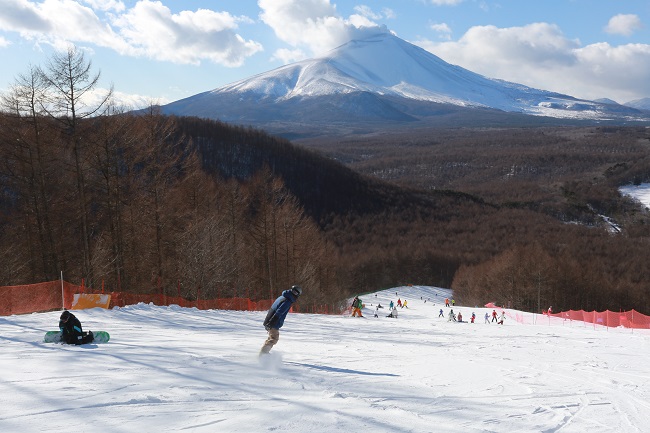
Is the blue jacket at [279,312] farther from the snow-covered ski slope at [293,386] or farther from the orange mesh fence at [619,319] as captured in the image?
the orange mesh fence at [619,319]

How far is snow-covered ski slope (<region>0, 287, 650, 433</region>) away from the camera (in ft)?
22.7

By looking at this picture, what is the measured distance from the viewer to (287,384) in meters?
8.95

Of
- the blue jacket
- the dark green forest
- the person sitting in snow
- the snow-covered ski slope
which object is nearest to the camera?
the snow-covered ski slope

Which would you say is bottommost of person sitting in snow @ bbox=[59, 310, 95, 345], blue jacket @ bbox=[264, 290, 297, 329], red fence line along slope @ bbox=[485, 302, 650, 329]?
red fence line along slope @ bbox=[485, 302, 650, 329]

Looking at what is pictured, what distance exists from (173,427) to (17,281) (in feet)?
81.8

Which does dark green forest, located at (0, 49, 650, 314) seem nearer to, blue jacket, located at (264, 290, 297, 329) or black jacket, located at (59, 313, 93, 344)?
black jacket, located at (59, 313, 93, 344)

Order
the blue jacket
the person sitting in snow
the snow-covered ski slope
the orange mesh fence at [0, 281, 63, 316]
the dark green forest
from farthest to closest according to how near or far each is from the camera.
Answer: the dark green forest < the orange mesh fence at [0, 281, 63, 316] < the person sitting in snow < the blue jacket < the snow-covered ski slope

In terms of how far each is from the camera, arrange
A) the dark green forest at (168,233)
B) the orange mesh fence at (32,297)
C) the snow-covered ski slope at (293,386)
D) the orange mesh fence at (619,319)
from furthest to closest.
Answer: the orange mesh fence at (619,319), the dark green forest at (168,233), the orange mesh fence at (32,297), the snow-covered ski slope at (293,386)

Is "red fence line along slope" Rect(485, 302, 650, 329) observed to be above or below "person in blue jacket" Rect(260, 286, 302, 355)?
below

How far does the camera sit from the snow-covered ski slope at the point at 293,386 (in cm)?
691

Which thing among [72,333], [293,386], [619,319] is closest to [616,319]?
[619,319]

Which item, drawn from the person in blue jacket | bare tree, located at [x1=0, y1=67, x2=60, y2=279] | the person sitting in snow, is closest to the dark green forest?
bare tree, located at [x1=0, y1=67, x2=60, y2=279]

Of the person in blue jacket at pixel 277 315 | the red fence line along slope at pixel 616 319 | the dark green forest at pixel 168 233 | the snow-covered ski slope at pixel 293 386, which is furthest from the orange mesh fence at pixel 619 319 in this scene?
the person in blue jacket at pixel 277 315

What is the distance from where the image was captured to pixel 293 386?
8.86 meters
